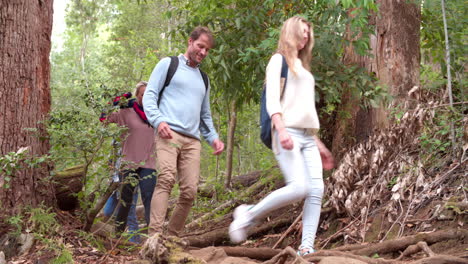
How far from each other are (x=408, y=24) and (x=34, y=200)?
5.65 m

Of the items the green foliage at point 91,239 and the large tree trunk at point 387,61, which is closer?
the green foliage at point 91,239

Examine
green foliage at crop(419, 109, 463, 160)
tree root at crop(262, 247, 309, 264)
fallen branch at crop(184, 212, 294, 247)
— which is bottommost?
fallen branch at crop(184, 212, 294, 247)

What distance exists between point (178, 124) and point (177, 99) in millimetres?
269

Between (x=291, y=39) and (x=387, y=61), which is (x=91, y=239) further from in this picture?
(x=387, y=61)

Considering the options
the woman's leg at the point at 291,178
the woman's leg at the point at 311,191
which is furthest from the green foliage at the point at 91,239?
the woman's leg at the point at 311,191

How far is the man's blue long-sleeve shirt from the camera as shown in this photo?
564 centimetres

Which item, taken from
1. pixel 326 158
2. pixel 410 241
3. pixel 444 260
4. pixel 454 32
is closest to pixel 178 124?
pixel 326 158

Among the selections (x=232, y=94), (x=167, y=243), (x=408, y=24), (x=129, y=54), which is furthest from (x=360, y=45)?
(x=129, y=54)

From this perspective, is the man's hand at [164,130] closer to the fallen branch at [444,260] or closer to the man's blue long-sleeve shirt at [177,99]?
the man's blue long-sleeve shirt at [177,99]

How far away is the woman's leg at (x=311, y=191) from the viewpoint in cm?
468

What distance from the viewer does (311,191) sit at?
470cm

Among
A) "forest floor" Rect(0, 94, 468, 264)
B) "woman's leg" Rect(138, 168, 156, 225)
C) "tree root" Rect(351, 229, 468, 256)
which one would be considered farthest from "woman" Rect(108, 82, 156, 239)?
"tree root" Rect(351, 229, 468, 256)

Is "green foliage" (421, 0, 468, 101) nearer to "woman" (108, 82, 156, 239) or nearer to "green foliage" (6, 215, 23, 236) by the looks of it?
"woman" (108, 82, 156, 239)

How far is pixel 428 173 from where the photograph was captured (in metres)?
6.49
